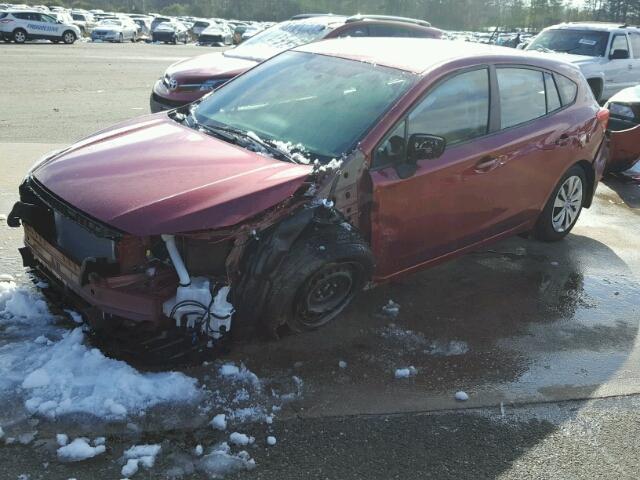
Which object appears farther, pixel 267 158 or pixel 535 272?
pixel 535 272

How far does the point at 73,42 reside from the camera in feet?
103

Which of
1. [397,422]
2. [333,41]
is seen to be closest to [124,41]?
[333,41]

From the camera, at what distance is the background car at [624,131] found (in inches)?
314

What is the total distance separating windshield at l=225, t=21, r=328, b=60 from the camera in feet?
31.2

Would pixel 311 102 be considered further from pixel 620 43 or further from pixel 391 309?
pixel 620 43

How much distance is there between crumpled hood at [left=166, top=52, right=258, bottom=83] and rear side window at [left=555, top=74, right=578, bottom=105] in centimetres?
468

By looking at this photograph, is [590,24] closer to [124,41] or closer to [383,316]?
[383,316]

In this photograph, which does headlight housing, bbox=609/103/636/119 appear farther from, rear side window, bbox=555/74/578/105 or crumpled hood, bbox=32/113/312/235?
crumpled hood, bbox=32/113/312/235

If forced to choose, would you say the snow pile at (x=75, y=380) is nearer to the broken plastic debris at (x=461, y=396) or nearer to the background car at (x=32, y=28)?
the broken plastic debris at (x=461, y=396)

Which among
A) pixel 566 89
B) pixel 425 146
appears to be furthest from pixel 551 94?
pixel 425 146

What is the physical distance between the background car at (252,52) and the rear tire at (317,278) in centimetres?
532

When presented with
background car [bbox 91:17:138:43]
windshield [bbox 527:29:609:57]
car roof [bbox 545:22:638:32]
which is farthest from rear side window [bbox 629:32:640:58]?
background car [bbox 91:17:138:43]

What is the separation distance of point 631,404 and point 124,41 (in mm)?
39704

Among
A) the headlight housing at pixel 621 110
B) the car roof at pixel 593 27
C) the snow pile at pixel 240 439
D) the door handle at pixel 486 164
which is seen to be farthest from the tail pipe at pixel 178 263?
the car roof at pixel 593 27
